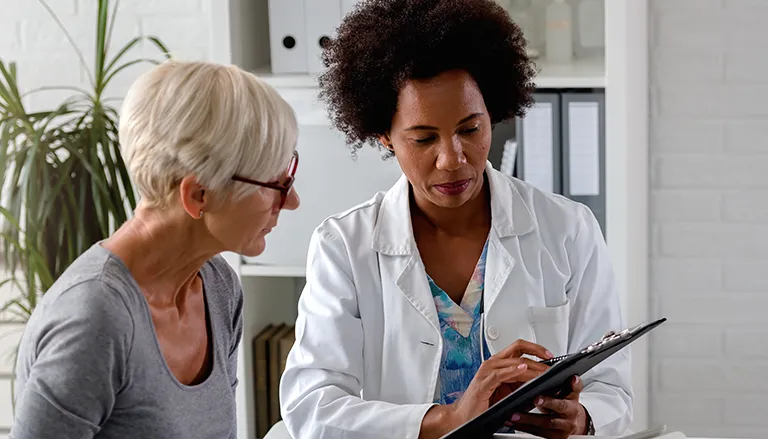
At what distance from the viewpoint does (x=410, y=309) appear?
5.83ft

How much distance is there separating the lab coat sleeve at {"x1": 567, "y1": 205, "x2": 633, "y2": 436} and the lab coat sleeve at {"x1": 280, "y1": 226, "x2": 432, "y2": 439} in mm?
321

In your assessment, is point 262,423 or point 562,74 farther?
point 262,423

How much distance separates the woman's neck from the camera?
130 cm

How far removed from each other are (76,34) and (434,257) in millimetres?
1569

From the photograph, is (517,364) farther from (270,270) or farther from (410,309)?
(270,270)

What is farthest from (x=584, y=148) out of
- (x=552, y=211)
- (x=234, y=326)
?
(x=234, y=326)

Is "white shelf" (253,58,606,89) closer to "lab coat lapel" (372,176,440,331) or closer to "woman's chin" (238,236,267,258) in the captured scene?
"lab coat lapel" (372,176,440,331)

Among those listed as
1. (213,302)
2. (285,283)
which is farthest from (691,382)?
(213,302)

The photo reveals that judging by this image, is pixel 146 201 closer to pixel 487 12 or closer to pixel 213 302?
pixel 213 302

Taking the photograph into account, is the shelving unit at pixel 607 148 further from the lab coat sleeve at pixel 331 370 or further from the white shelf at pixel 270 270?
the lab coat sleeve at pixel 331 370

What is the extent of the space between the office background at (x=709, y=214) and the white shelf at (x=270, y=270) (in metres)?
0.56

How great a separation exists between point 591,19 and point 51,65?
1481mm

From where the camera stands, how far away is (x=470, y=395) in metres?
1.56

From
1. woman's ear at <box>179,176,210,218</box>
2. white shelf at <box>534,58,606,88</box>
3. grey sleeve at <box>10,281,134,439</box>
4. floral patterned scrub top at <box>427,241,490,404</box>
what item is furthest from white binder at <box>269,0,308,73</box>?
grey sleeve at <box>10,281,134,439</box>
